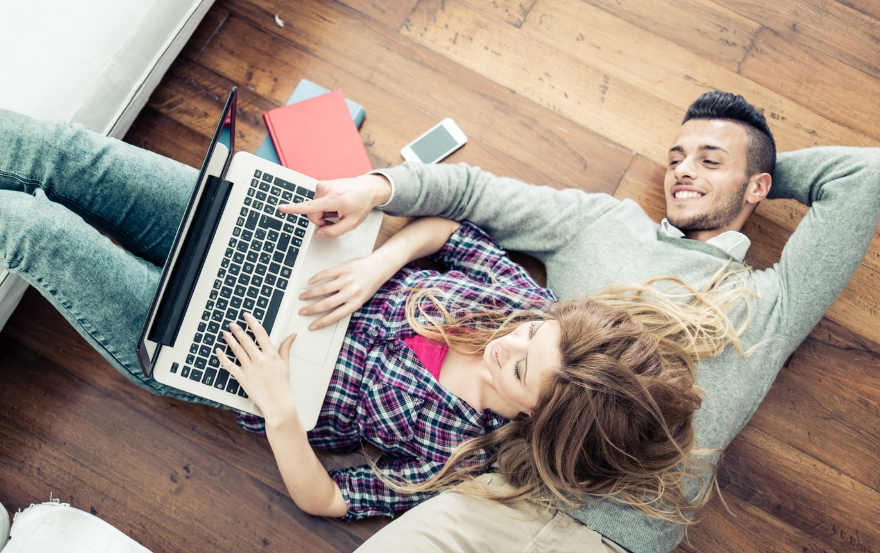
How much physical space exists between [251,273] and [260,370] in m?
0.21

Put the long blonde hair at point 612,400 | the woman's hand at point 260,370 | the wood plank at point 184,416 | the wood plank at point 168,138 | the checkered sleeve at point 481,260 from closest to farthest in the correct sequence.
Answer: the long blonde hair at point 612,400
the woman's hand at point 260,370
the checkered sleeve at point 481,260
the wood plank at point 184,416
the wood plank at point 168,138

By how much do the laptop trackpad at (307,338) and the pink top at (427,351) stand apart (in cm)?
18

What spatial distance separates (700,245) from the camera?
1412 mm

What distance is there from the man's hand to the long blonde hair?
0.23 metres

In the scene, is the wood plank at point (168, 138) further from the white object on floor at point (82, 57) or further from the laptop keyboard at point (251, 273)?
the laptop keyboard at point (251, 273)

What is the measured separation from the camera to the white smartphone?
63.1 inches

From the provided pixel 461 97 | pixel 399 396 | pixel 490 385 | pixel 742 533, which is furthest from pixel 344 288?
pixel 742 533

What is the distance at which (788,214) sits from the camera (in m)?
1.62

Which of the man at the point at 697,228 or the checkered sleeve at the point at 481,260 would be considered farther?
the checkered sleeve at the point at 481,260

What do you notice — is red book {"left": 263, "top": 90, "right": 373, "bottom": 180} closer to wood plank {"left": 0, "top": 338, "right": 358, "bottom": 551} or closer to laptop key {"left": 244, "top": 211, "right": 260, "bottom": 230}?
laptop key {"left": 244, "top": 211, "right": 260, "bottom": 230}

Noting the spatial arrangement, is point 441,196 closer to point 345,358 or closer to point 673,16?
point 345,358

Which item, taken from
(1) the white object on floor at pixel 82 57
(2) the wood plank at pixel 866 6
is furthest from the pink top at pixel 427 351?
(2) the wood plank at pixel 866 6

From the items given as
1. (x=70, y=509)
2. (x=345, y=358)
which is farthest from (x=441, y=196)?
(x=70, y=509)

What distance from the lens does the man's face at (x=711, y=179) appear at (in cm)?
143
